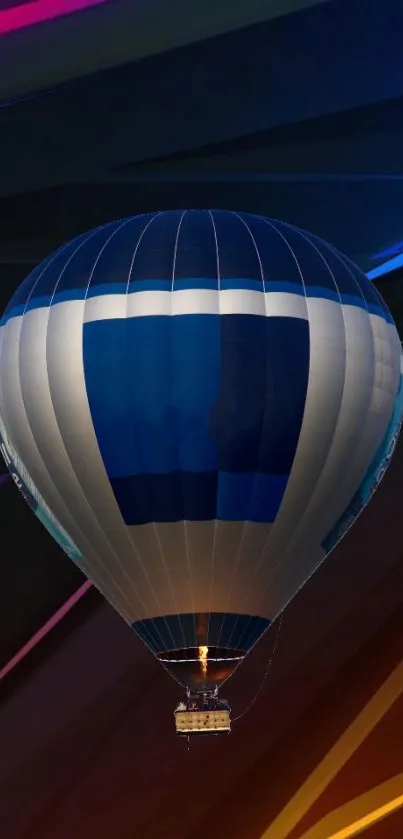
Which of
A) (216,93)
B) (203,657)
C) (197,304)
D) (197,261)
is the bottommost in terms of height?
(203,657)

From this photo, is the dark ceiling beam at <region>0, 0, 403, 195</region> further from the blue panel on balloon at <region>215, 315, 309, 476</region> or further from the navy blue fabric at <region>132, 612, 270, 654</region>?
the navy blue fabric at <region>132, 612, 270, 654</region>

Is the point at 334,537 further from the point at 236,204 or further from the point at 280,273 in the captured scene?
the point at 236,204

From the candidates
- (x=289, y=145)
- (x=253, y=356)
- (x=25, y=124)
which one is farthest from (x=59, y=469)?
(x=289, y=145)

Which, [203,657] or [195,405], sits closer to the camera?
[195,405]

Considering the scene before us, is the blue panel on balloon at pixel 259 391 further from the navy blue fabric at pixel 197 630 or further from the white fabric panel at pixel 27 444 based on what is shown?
the white fabric panel at pixel 27 444

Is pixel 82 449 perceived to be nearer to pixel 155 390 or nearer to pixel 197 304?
pixel 155 390

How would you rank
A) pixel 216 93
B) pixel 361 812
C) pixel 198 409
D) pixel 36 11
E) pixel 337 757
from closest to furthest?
pixel 198 409 → pixel 36 11 → pixel 216 93 → pixel 361 812 → pixel 337 757

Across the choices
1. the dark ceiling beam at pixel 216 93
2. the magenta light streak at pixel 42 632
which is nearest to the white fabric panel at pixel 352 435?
the dark ceiling beam at pixel 216 93

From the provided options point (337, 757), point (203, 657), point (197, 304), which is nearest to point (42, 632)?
point (337, 757)
